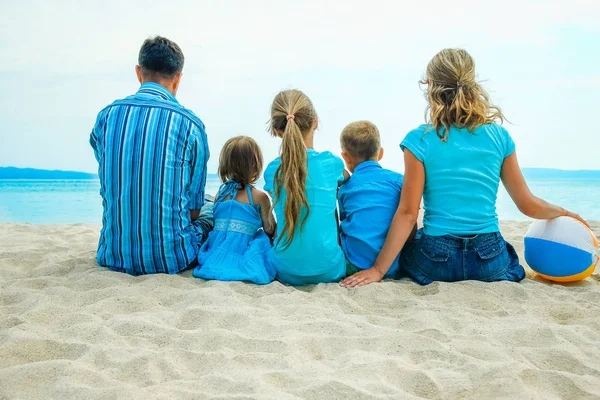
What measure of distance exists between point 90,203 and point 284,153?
12135 millimetres

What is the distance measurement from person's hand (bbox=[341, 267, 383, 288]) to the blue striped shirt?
1045mm

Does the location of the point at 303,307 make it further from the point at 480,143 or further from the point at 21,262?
the point at 21,262

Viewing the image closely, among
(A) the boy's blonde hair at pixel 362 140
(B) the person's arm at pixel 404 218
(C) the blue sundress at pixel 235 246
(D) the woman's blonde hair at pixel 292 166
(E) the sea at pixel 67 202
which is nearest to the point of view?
(D) the woman's blonde hair at pixel 292 166

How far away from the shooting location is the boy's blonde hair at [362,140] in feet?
12.3

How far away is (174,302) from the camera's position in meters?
3.10

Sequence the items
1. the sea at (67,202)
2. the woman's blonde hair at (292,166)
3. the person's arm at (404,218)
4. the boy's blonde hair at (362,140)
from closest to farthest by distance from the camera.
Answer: the woman's blonde hair at (292,166), the person's arm at (404,218), the boy's blonde hair at (362,140), the sea at (67,202)

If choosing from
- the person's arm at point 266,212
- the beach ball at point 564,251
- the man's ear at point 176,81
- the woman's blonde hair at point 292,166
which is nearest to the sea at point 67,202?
the man's ear at point 176,81

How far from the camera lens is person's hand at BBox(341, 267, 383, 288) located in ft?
11.3

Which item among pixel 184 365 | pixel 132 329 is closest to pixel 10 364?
pixel 132 329

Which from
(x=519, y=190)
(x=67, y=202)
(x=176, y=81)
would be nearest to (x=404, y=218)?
(x=519, y=190)

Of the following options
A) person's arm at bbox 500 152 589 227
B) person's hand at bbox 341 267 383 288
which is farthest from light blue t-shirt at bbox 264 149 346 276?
person's arm at bbox 500 152 589 227

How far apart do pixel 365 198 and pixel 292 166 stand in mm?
608

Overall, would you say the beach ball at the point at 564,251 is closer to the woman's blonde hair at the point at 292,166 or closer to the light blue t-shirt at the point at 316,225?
the light blue t-shirt at the point at 316,225

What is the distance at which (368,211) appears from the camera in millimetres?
3639
